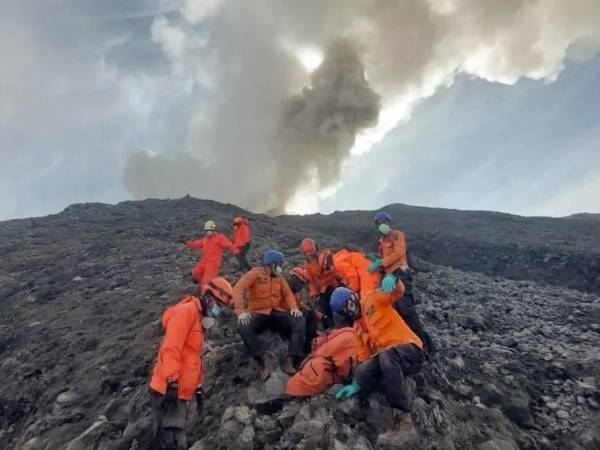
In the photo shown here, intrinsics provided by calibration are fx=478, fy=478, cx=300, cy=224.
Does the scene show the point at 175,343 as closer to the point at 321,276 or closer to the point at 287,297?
the point at 287,297

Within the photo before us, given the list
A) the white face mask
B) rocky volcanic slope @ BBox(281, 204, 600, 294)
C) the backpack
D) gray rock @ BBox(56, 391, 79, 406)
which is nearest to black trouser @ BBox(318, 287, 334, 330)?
the white face mask

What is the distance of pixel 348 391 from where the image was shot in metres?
5.98

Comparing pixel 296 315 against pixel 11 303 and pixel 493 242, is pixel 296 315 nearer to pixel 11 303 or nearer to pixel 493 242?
pixel 11 303

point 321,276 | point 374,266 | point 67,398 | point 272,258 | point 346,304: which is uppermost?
point 272,258

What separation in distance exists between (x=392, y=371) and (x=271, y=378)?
190cm

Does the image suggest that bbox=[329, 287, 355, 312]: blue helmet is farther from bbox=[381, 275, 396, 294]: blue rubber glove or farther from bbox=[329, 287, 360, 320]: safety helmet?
bbox=[381, 275, 396, 294]: blue rubber glove

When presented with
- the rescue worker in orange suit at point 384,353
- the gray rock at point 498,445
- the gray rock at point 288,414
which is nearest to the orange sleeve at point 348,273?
the rescue worker in orange suit at point 384,353

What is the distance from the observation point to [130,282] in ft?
45.0

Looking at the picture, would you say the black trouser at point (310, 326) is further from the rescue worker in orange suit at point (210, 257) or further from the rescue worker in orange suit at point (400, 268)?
the rescue worker in orange suit at point (210, 257)

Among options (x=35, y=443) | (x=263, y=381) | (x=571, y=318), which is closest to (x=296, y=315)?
(x=263, y=381)

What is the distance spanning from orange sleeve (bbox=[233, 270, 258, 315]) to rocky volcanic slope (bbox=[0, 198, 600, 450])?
835mm

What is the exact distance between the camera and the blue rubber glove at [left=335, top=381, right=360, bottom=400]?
593cm

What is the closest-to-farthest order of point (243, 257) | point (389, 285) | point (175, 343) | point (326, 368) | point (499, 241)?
point (175, 343)
point (389, 285)
point (326, 368)
point (243, 257)
point (499, 241)

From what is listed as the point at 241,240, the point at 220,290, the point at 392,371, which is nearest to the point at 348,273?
the point at 220,290
